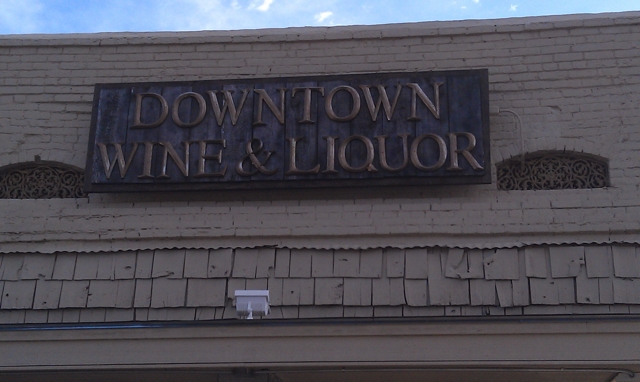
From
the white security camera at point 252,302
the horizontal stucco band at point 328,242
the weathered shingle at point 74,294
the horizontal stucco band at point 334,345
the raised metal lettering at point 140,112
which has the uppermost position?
the raised metal lettering at point 140,112

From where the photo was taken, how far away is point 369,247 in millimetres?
8234

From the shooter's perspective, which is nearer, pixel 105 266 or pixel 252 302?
pixel 252 302

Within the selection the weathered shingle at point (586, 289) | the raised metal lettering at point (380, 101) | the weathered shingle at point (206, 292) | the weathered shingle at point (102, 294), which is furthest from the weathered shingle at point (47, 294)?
the weathered shingle at point (586, 289)

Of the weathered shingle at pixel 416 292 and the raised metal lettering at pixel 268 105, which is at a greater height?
the raised metal lettering at pixel 268 105

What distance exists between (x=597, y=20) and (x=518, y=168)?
1846 millimetres

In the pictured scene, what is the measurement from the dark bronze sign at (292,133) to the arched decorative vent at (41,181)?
0.35 meters

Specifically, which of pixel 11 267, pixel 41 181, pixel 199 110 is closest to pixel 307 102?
pixel 199 110

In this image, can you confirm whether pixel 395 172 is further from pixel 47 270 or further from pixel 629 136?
pixel 47 270

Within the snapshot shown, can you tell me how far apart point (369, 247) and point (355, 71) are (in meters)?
2.03

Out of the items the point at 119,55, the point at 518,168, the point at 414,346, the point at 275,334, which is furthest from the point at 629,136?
the point at 119,55

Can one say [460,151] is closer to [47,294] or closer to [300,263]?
[300,263]

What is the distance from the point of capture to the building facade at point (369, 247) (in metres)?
7.86

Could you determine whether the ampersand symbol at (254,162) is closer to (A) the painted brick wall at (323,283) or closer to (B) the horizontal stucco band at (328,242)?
(B) the horizontal stucco band at (328,242)

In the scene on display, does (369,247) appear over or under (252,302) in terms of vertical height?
over
